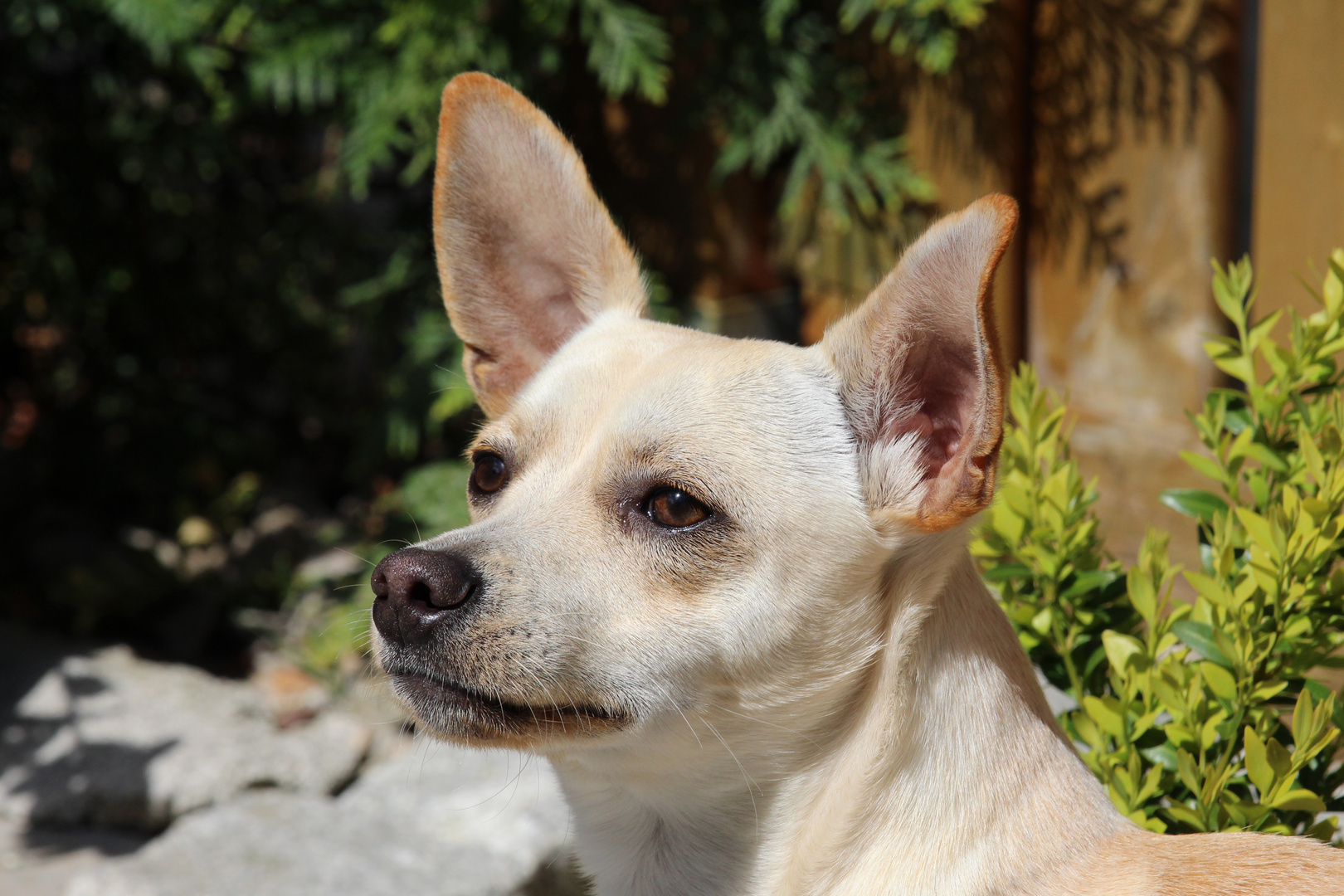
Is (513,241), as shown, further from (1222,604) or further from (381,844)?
(381,844)

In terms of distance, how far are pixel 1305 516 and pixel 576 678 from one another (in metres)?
1.12

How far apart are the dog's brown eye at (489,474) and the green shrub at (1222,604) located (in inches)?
36.8

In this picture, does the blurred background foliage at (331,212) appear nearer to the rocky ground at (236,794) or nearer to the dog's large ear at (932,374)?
the rocky ground at (236,794)

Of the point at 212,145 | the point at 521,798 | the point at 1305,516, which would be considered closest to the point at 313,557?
the point at 212,145

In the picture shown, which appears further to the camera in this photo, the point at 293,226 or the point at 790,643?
the point at 293,226

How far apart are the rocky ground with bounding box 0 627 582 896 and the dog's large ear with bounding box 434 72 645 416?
1.08 meters

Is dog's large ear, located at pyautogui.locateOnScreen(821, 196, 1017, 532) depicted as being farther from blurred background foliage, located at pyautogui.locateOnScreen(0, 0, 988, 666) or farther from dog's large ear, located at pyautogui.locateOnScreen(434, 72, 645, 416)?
blurred background foliage, located at pyautogui.locateOnScreen(0, 0, 988, 666)

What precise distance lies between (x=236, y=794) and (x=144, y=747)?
0.39m

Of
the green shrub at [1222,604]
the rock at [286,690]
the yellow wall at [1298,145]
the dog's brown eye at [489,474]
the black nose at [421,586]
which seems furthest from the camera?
the rock at [286,690]

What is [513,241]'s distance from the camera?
2328 mm

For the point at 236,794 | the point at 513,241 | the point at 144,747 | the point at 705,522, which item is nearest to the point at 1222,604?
the point at 705,522

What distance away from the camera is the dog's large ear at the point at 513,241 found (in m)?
2.16

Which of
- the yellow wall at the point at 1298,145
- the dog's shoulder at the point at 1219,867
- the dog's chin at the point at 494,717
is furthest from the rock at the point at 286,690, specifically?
the yellow wall at the point at 1298,145

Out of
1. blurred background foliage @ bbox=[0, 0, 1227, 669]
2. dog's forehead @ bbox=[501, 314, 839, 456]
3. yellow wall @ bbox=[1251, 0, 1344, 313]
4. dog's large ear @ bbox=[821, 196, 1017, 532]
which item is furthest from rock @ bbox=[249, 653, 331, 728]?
yellow wall @ bbox=[1251, 0, 1344, 313]
